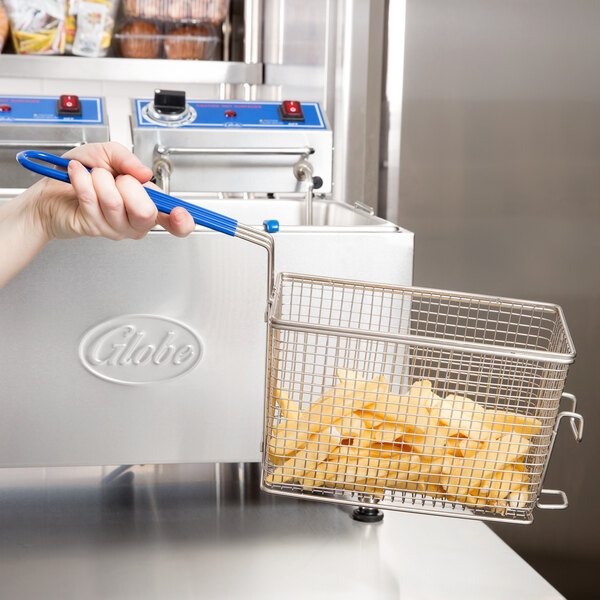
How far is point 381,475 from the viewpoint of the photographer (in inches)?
27.7

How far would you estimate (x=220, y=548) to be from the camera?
918 mm

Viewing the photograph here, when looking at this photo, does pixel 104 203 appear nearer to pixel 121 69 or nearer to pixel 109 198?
pixel 109 198

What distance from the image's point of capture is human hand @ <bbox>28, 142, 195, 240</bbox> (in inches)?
26.4

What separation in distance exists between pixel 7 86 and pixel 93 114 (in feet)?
4.98

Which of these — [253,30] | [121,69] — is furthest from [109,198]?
[253,30]

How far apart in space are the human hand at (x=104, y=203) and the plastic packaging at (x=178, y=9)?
1953 millimetres

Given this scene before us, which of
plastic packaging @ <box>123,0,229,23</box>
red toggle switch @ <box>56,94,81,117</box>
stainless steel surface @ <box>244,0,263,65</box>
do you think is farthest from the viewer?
stainless steel surface @ <box>244,0,263,65</box>

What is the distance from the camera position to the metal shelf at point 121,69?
8.20 ft

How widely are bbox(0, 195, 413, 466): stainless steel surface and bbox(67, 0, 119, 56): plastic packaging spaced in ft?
6.10

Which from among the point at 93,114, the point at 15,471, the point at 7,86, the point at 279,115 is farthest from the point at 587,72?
the point at 7,86

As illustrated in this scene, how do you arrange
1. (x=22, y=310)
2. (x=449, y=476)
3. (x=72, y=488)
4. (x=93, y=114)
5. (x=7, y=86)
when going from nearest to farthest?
(x=449, y=476) → (x=22, y=310) → (x=72, y=488) → (x=93, y=114) → (x=7, y=86)

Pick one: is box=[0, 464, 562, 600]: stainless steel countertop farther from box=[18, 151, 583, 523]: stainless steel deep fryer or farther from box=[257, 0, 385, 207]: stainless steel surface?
box=[257, 0, 385, 207]: stainless steel surface

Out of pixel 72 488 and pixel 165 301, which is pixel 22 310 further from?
pixel 72 488

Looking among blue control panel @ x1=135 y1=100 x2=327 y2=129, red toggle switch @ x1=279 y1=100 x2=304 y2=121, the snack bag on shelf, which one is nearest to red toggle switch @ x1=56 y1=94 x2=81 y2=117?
blue control panel @ x1=135 y1=100 x2=327 y2=129
